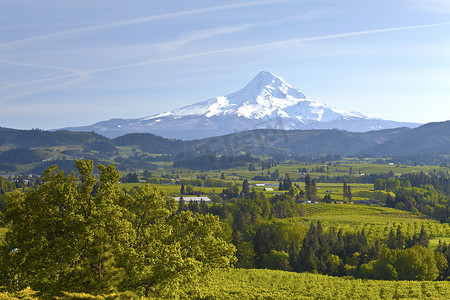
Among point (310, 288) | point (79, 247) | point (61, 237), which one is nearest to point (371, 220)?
point (310, 288)

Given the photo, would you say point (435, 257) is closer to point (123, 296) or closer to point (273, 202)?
point (123, 296)

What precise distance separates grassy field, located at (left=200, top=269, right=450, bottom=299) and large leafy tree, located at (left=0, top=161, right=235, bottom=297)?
24.7 meters

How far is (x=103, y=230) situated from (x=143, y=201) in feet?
20.2

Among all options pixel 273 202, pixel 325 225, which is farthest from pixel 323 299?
pixel 273 202

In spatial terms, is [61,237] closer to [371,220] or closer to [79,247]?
[79,247]

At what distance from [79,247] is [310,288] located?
157 ft

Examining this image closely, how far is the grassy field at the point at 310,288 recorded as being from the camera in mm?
66125

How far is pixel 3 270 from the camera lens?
34.6m

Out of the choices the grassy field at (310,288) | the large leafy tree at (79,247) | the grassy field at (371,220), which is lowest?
the grassy field at (371,220)

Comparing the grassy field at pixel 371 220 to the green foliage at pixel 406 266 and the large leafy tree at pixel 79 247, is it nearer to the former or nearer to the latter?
the green foliage at pixel 406 266

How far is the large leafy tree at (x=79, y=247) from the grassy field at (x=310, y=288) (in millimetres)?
24702

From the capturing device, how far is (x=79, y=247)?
113 feet

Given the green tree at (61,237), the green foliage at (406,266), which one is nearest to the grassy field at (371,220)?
the green foliage at (406,266)

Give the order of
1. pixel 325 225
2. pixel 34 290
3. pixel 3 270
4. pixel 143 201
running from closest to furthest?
1. pixel 3 270
2. pixel 34 290
3. pixel 143 201
4. pixel 325 225
